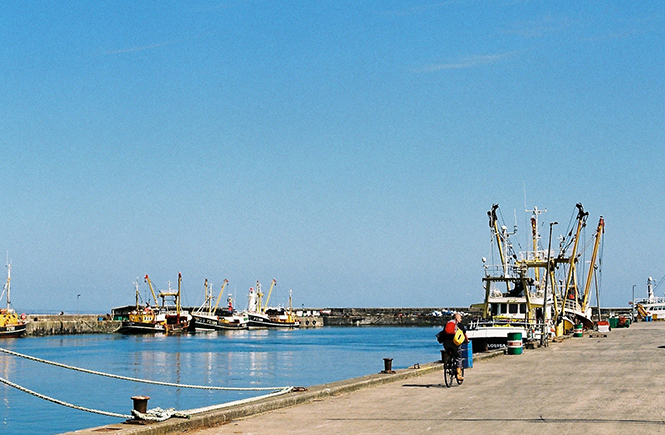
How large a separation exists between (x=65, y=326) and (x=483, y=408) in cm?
12882

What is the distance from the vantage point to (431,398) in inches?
763

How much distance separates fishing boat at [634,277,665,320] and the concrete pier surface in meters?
108

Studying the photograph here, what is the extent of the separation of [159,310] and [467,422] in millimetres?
152040

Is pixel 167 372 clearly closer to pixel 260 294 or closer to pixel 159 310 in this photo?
pixel 159 310

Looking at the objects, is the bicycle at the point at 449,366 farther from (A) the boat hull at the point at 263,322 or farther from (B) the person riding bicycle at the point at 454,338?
(A) the boat hull at the point at 263,322

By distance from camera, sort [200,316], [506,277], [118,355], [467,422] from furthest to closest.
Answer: [200,316], [118,355], [506,277], [467,422]

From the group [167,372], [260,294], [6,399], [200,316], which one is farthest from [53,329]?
[6,399]

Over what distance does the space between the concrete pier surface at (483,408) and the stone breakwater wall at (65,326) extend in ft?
368

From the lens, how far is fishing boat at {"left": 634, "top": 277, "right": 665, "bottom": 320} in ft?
421

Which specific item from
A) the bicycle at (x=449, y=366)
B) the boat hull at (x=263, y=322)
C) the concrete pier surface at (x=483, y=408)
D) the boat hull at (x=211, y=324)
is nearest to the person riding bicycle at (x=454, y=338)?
the bicycle at (x=449, y=366)

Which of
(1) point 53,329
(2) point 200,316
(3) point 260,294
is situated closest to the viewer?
(1) point 53,329

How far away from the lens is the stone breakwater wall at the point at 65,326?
128 meters

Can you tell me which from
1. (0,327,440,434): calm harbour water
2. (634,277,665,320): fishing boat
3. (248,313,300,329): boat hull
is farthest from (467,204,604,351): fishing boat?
(248,313,300,329): boat hull

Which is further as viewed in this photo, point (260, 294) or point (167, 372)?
point (260, 294)
